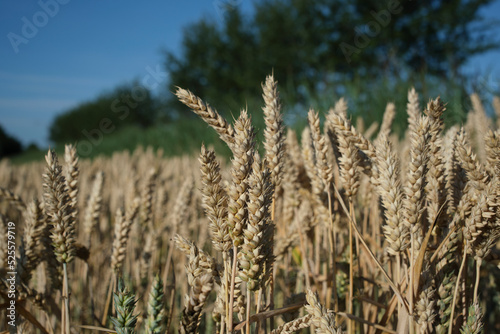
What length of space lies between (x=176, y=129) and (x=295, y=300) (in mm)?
9559

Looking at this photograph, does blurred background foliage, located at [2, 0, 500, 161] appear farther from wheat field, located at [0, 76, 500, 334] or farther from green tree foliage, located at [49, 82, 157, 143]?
wheat field, located at [0, 76, 500, 334]

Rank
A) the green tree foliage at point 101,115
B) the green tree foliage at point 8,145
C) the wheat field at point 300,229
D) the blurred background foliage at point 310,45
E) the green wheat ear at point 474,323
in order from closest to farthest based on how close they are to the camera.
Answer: the wheat field at point 300,229 < the green wheat ear at point 474,323 < the blurred background foliage at point 310,45 < the green tree foliage at point 101,115 < the green tree foliage at point 8,145

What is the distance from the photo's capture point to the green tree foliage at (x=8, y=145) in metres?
31.0

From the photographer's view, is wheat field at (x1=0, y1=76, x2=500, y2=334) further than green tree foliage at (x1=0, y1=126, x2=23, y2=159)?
No

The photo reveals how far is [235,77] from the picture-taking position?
2134 cm

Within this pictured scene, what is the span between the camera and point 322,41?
20953mm

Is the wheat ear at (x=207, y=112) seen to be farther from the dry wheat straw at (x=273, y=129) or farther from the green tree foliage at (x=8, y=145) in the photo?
the green tree foliage at (x=8, y=145)

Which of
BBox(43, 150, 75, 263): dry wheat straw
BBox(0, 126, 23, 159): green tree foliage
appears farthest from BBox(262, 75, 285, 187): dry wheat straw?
BBox(0, 126, 23, 159): green tree foliage

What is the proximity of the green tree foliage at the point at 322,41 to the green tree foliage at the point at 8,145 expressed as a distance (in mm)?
17004

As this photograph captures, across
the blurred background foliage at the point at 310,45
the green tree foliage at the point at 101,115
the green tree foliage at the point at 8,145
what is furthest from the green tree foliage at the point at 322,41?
the green tree foliage at the point at 8,145

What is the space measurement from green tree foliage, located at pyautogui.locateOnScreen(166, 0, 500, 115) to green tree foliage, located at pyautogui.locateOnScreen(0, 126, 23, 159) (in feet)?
55.8

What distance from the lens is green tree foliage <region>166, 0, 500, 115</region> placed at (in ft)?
64.6

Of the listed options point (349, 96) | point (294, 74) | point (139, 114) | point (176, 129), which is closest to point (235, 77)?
point (294, 74)

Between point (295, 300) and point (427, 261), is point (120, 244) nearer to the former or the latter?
point (295, 300)
